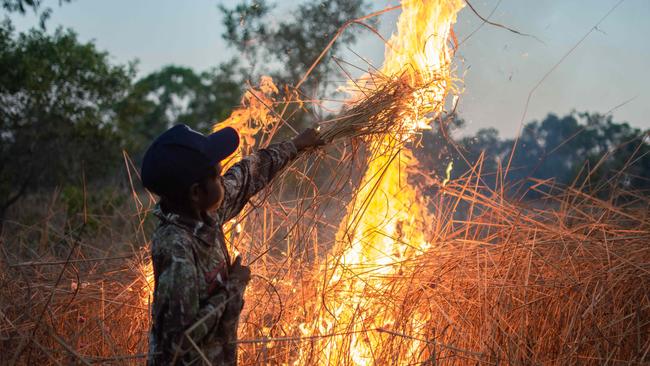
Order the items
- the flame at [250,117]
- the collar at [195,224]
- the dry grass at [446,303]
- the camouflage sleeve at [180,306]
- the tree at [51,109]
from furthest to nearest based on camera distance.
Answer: the tree at [51,109] → the flame at [250,117] → the dry grass at [446,303] → the collar at [195,224] → the camouflage sleeve at [180,306]

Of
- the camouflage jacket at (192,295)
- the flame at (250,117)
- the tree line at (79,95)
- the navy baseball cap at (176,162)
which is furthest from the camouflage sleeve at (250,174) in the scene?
the tree line at (79,95)

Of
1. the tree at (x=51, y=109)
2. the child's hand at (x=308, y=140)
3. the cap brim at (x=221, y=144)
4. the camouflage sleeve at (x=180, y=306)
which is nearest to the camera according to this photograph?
the camouflage sleeve at (x=180, y=306)

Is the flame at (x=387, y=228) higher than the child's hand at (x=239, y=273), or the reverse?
the flame at (x=387, y=228)

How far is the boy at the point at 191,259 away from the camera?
1967 mm

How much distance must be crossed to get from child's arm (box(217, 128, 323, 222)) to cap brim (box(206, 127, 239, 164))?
12.6 inches

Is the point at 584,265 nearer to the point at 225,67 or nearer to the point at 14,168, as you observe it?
the point at 14,168

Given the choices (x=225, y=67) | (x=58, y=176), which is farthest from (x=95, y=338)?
(x=225, y=67)

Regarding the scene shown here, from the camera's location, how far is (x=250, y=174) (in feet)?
9.12

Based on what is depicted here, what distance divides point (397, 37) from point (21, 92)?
876 cm

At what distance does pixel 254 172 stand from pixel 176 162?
69 centimetres

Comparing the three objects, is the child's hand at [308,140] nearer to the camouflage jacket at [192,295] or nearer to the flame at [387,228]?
the flame at [387,228]

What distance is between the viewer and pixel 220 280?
2.22 metres

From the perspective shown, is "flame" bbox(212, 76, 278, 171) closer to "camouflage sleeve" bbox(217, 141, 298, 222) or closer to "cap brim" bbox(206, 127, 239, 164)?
"camouflage sleeve" bbox(217, 141, 298, 222)

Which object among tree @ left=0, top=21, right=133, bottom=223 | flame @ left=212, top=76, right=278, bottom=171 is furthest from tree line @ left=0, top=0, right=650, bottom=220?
flame @ left=212, top=76, right=278, bottom=171
